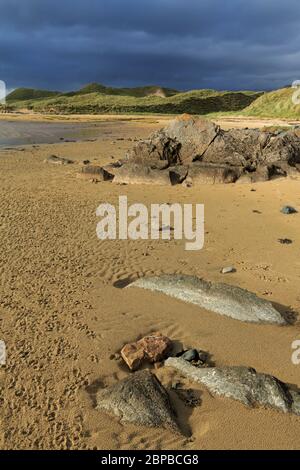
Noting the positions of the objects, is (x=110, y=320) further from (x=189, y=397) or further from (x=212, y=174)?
(x=212, y=174)

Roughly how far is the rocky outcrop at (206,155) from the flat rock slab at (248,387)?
49.4ft

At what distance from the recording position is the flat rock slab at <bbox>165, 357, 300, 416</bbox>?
20.8 ft

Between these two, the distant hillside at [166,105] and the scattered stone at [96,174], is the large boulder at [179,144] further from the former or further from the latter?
the distant hillside at [166,105]

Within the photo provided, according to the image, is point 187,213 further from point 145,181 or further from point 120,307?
point 120,307

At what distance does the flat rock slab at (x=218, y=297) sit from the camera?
8672mm

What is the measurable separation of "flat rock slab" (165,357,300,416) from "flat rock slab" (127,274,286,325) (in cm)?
200

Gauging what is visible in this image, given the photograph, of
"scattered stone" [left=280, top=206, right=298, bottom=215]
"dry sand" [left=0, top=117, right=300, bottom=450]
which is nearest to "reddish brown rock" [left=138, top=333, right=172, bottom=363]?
"dry sand" [left=0, top=117, right=300, bottom=450]

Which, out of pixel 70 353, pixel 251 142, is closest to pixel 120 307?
pixel 70 353

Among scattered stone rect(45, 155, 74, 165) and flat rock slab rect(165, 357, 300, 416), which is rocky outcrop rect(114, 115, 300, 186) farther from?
flat rock slab rect(165, 357, 300, 416)

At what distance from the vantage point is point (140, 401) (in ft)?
20.0

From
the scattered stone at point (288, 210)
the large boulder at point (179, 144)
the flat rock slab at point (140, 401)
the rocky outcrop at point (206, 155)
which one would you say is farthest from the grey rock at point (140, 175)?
the flat rock slab at point (140, 401)

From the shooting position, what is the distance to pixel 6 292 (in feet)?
31.4

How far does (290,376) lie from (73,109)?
118 m
